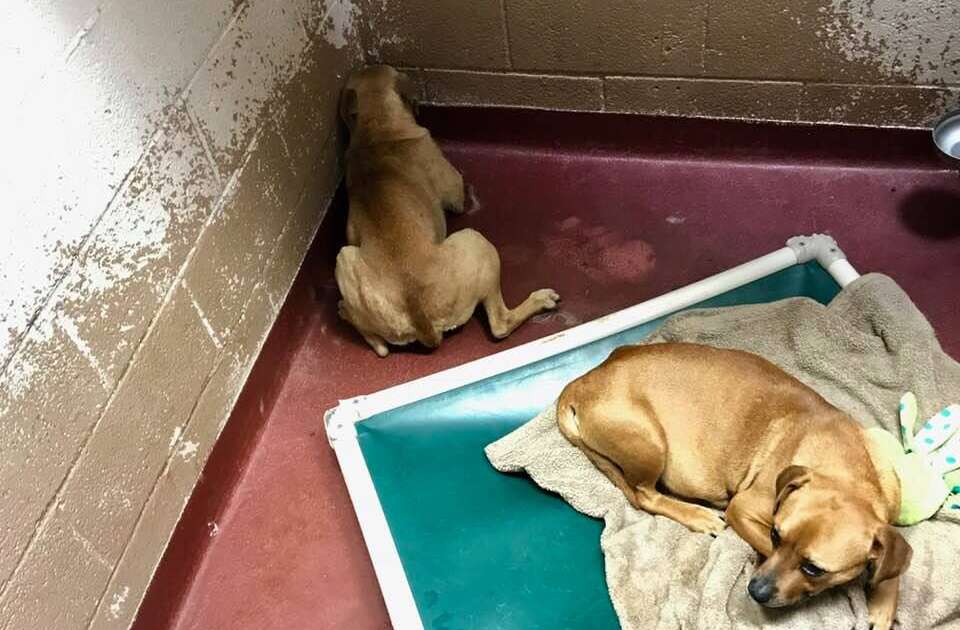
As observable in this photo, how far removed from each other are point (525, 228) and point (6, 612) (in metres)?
2.00

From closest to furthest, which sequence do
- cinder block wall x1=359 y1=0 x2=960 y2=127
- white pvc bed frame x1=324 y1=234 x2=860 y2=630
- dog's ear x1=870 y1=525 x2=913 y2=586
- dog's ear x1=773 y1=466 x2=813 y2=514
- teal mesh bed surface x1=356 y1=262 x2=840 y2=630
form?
dog's ear x1=870 y1=525 x2=913 y2=586
dog's ear x1=773 y1=466 x2=813 y2=514
teal mesh bed surface x1=356 y1=262 x2=840 y2=630
white pvc bed frame x1=324 y1=234 x2=860 y2=630
cinder block wall x1=359 y1=0 x2=960 y2=127

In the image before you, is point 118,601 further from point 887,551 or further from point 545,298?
point 887,551

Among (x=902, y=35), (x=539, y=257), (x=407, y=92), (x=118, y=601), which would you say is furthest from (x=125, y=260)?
(x=902, y=35)

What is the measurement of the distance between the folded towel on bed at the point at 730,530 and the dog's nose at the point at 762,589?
0.17m

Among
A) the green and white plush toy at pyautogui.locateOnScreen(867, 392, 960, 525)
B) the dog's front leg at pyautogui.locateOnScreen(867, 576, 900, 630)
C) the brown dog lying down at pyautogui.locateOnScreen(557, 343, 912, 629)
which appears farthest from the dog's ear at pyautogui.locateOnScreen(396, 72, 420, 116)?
the dog's front leg at pyautogui.locateOnScreen(867, 576, 900, 630)

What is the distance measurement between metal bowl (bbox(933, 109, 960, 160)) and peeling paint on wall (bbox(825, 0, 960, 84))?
0.39 ft

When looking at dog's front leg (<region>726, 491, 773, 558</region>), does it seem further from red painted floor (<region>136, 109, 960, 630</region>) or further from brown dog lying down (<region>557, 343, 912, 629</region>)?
red painted floor (<region>136, 109, 960, 630</region>)

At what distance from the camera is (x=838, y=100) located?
306cm

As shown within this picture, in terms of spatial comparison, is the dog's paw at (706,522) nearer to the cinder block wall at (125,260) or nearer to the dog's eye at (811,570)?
the dog's eye at (811,570)

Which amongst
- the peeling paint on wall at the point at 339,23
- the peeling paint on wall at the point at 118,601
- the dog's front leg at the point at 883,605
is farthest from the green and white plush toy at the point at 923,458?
the peeling paint on wall at the point at 339,23

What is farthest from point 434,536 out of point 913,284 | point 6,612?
point 913,284

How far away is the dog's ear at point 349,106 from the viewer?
3.10 m

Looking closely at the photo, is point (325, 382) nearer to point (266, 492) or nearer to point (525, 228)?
point (266, 492)

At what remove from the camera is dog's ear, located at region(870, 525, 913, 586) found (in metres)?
1.79
